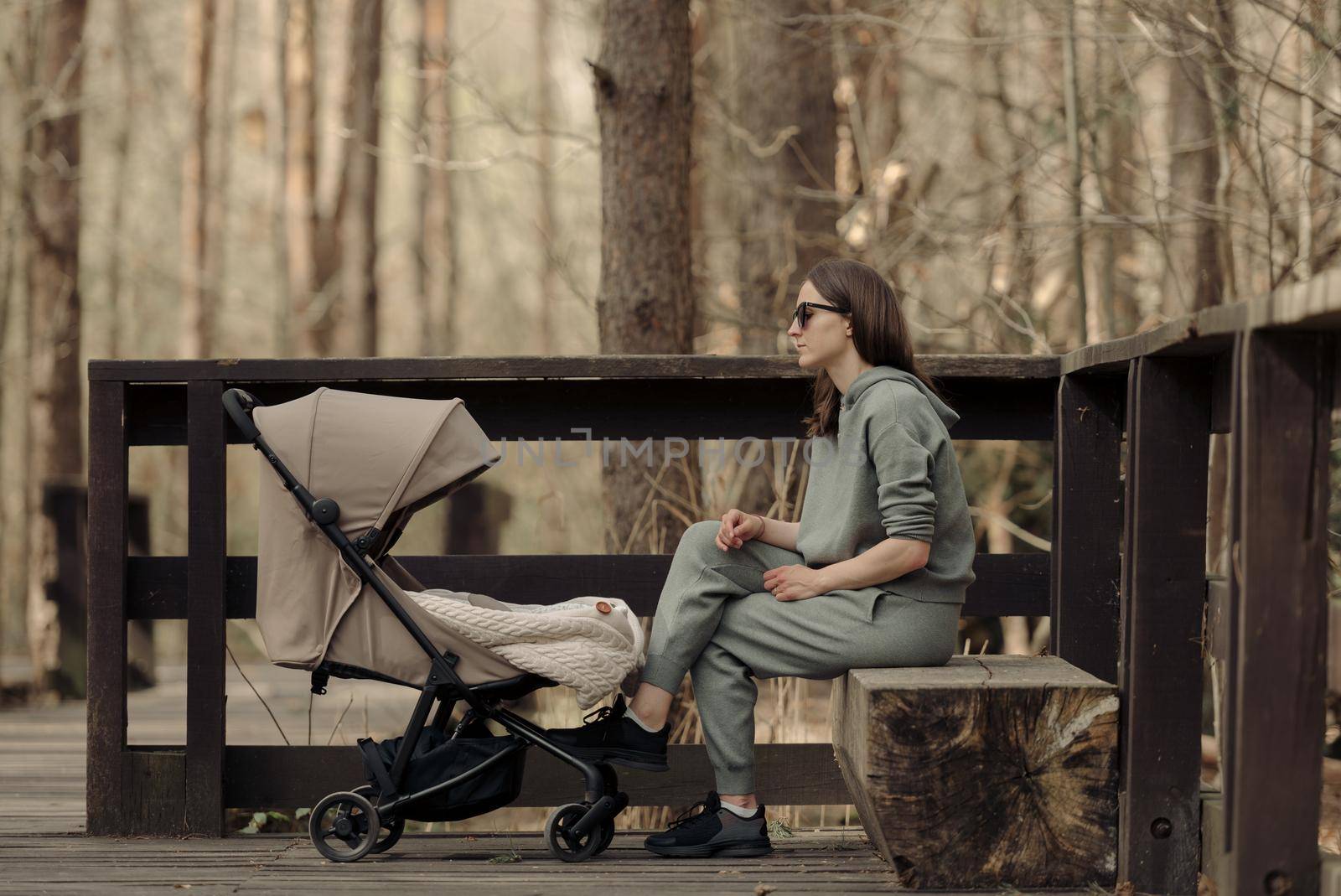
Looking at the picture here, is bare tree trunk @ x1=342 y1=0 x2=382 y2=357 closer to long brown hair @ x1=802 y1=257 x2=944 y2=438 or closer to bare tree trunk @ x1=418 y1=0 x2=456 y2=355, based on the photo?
bare tree trunk @ x1=418 y1=0 x2=456 y2=355

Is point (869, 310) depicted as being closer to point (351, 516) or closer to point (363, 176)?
point (351, 516)

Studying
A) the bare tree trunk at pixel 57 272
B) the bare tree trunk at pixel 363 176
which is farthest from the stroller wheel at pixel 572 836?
the bare tree trunk at pixel 363 176

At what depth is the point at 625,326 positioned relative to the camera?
5957 mm

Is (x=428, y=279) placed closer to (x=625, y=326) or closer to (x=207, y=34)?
(x=207, y=34)

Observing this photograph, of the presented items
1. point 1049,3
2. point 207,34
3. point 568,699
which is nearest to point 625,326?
point 568,699

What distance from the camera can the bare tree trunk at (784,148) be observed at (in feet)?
30.1

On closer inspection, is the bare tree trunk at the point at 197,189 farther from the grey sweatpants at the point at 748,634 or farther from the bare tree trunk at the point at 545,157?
the grey sweatpants at the point at 748,634

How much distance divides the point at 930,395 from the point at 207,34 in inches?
672

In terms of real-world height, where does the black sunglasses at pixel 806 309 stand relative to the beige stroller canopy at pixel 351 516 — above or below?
above

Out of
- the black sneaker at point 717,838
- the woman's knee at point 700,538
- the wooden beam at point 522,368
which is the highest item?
the wooden beam at point 522,368

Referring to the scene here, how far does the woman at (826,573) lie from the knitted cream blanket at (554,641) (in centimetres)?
14

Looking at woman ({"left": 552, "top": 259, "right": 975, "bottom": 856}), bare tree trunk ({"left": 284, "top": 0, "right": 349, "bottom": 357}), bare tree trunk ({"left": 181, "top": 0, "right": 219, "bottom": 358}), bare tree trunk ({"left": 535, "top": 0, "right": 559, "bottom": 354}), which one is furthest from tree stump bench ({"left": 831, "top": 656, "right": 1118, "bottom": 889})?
bare tree trunk ({"left": 535, "top": 0, "right": 559, "bottom": 354})

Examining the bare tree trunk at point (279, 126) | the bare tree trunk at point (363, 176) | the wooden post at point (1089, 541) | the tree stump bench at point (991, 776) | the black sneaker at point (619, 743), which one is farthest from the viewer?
the bare tree trunk at point (279, 126)

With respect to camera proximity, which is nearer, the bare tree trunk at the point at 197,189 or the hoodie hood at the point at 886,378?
the hoodie hood at the point at 886,378
